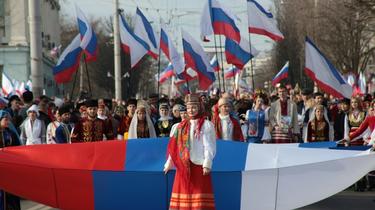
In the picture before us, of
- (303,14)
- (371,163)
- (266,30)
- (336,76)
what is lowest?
(371,163)

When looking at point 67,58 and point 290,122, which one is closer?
point 290,122

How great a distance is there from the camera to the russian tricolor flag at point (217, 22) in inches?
743

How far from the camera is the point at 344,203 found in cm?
1157

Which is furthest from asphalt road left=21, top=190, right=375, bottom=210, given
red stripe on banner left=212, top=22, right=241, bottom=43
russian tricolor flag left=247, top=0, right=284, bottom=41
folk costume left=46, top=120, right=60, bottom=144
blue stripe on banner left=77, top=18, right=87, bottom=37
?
blue stripe on banner left=77, top=18, right=87, bottom=37

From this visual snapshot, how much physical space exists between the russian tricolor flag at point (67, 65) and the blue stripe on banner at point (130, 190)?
8.22 meters

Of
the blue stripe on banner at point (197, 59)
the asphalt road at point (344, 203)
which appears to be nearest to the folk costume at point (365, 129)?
the asphalt road at point (344, 203)

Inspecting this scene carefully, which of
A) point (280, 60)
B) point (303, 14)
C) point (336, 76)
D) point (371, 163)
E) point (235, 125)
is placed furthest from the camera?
point (280, 60)

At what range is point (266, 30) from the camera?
18594 mm

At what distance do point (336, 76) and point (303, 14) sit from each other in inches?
1334

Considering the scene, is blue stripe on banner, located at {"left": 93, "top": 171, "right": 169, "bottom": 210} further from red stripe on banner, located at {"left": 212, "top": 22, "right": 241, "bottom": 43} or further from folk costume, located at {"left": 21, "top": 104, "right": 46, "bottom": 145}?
red stripe on banner, located at {"left": 212, "top": 22, "right": 241, "bottom": 43}

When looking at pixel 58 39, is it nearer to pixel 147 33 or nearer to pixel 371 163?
pixel 147 33

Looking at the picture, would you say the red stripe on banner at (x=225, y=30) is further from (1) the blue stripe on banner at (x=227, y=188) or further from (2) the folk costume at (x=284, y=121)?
(1) the blue stripe on banner at (x=227, y=188)

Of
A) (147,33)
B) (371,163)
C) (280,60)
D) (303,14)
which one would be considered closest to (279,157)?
(371,163)

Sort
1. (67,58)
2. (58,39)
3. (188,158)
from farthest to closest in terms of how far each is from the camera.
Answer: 1. (58,39)
2. (67,58)
3. (188,158)
